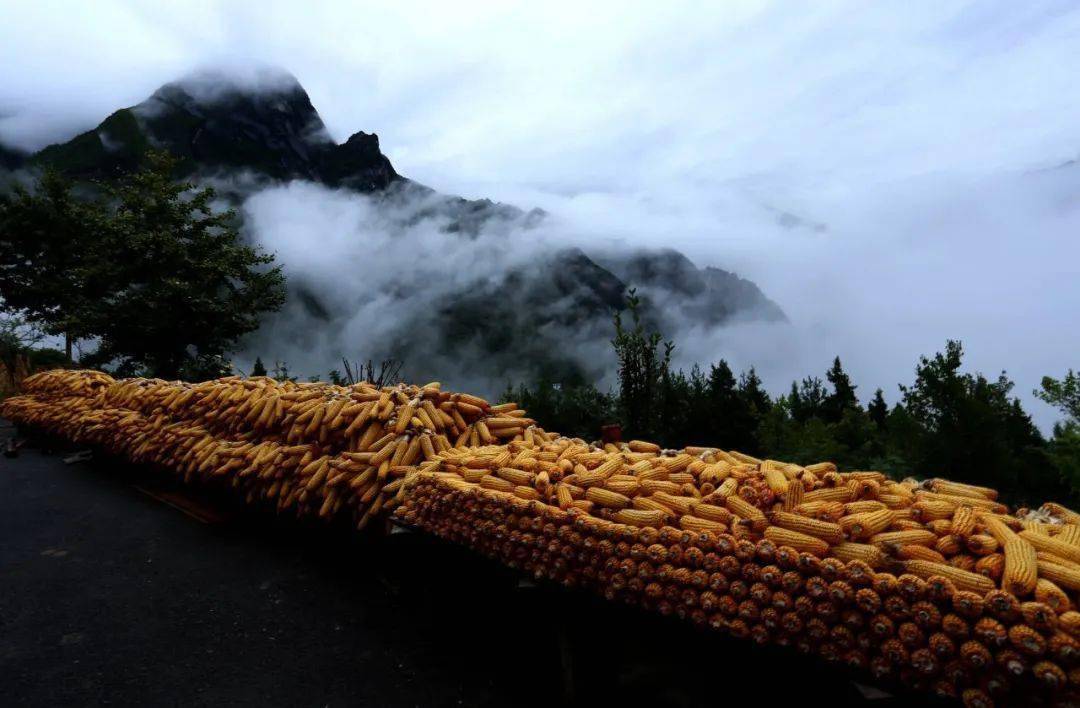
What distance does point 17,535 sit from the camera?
7066mm

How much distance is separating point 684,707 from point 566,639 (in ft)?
2.52

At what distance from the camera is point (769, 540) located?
279cm

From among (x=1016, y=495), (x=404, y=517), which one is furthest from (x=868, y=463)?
(x=404, y=517)

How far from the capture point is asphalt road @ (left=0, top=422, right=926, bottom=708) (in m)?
3.31

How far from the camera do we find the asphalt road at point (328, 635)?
130 inches

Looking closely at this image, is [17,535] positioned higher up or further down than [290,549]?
further down

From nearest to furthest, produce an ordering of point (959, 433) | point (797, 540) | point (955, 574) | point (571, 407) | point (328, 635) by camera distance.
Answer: point (955, 574) < point (797, 540) < point (328, 635) < point (959, 433) < point (571, 407)

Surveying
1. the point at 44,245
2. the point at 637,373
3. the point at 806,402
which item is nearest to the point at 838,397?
the point at 806,402

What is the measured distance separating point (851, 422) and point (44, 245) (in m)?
31.8

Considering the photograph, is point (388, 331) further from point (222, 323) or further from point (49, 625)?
point (49, 625)

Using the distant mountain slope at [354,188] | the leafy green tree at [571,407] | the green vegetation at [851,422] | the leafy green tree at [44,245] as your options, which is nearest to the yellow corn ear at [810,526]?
the green vegetation at [851,422]

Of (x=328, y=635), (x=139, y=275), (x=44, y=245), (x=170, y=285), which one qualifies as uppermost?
(x=44, y=245)

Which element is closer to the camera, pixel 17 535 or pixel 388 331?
pixel 17 535

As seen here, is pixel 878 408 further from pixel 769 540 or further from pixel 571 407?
pixel 769 540
